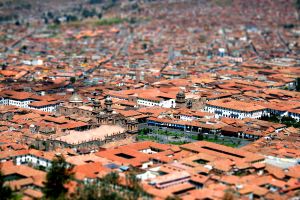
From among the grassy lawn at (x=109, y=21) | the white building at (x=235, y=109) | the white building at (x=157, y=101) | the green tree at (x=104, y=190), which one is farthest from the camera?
the grassy lawn at (x=109, y=21)

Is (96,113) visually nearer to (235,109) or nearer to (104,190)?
(235,109)

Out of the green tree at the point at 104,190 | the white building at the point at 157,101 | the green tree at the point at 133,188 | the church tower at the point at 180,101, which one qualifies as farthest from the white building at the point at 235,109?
the green tree at the point at 104,190

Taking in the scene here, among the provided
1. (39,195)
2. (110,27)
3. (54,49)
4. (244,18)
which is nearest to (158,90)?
(39,195)

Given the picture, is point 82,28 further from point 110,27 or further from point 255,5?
point 255,5

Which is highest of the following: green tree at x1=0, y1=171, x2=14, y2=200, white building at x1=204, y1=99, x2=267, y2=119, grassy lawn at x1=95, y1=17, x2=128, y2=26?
grassy lawn at x1=95, y1=17, x2=128, y2=26

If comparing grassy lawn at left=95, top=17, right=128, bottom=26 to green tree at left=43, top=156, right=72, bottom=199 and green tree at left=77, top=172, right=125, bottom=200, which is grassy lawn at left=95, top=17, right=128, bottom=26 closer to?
green tree at left=43, top=156, right=72, bottom=199

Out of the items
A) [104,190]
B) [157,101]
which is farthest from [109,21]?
[104,190]

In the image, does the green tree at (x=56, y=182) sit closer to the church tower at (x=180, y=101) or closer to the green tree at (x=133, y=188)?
the green tree at (x=133, y=188)

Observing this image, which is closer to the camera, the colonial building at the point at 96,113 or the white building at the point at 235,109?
the colonial building at the point at 96,113

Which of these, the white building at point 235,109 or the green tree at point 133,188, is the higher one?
the white building at point 235,109

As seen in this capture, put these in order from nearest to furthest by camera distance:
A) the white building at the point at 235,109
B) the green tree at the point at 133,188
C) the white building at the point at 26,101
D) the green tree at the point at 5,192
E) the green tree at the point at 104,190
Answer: the green tree at the point at 104,190
the green tree at the point at 5,192
the green tree at the point at 133,188
the white building at the point at 235,109
the white building at the point at 26,101

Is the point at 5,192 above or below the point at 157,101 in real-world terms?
below

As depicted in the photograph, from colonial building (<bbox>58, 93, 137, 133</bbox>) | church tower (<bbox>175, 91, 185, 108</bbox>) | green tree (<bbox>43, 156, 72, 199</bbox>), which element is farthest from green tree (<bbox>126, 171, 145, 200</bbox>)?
church tower (<bbox>175, 91, 185, 108</bbox>)
